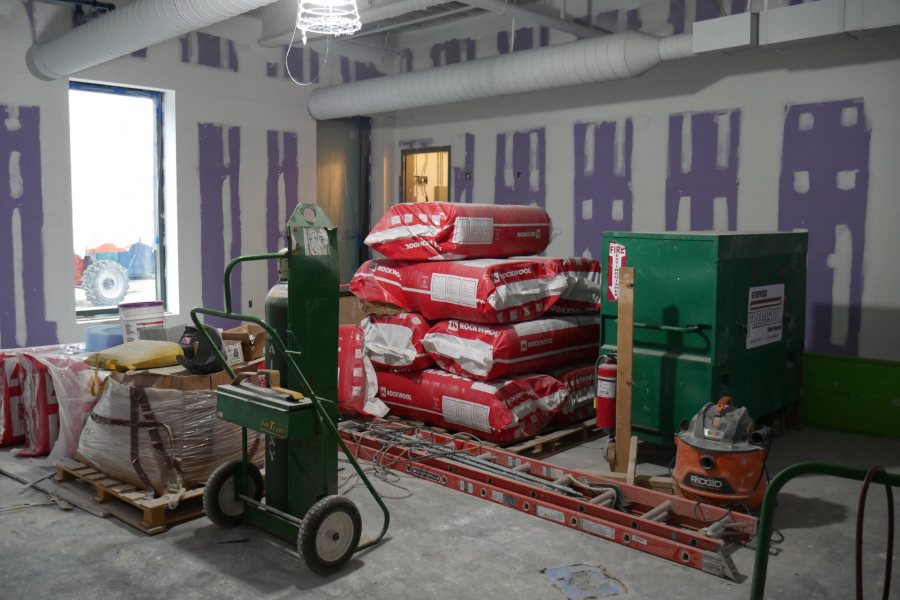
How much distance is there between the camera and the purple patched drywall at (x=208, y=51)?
7926 millimetres

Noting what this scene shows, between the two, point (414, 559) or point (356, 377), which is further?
point (356, 377)

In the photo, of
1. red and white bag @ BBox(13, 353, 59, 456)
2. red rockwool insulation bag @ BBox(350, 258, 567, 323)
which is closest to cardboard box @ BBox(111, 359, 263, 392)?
red and white bag @ BBox(13, 353, 59, 456)

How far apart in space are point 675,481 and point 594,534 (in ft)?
1.95

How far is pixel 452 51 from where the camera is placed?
912cm

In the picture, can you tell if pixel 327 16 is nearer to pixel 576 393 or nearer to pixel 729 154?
pixel 576 393

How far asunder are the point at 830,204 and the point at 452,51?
4677 mm

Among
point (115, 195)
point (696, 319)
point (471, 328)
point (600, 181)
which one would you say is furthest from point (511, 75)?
point (115, 195)

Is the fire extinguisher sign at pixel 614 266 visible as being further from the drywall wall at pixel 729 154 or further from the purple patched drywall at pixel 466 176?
the purple patched drywall at pixel 466 176

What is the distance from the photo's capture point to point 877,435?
19.6 ft

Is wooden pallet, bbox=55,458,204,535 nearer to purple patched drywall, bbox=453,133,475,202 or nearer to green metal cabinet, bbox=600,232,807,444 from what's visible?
green metal cabinet, bbox=600,232,807,444

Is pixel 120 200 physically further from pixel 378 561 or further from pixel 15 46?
pixel 378 561

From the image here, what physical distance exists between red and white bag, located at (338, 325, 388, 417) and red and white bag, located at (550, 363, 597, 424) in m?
1.35

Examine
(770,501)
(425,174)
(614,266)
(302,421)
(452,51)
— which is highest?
(452,51)

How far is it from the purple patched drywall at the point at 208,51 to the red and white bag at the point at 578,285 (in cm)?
438
